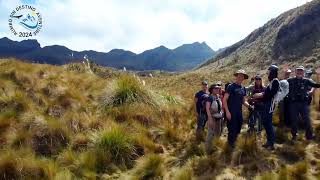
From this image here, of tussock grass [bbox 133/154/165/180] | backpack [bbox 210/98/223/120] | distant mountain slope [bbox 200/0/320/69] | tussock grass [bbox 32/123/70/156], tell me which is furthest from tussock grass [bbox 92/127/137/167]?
distant mountain slope [bbox 200/0/320/69]

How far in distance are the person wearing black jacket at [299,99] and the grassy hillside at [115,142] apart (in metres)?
0.41

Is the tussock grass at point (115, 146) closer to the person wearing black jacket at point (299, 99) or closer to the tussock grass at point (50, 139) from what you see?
the tussock grass at point (50, 139)

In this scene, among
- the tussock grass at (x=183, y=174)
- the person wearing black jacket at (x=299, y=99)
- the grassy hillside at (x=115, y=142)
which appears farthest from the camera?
the person wearing black jacket at (x=299, y=99)

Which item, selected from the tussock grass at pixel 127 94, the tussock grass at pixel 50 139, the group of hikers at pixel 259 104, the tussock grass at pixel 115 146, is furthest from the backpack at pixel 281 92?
the tussock grass at pixel 50 139

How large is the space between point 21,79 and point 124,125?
200 inches

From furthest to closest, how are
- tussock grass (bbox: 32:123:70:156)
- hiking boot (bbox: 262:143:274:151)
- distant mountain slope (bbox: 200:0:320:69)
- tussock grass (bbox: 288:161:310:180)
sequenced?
distant mountain slope (bbox: 200:0:320:69) → tussock grass (bbox: 32:123:70:156) → hiking boot (bbox: 262:143:274:151) → tussock grass (bbox: 288:161:310:180)

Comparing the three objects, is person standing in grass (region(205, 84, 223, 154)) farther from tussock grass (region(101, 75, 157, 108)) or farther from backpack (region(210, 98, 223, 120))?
tussock grass (region(101, 75, 157, 108))

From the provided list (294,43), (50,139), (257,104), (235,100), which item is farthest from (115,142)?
(294,43)

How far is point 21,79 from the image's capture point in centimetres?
1559

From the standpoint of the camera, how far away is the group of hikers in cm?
1061

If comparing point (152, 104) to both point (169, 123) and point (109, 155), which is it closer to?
point (169, 123)

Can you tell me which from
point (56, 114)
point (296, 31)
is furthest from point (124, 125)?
point (296, 31)

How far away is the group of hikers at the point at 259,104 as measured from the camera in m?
10.6

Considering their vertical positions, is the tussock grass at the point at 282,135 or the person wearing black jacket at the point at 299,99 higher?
the person wearing black jacket at the point at 299,99
